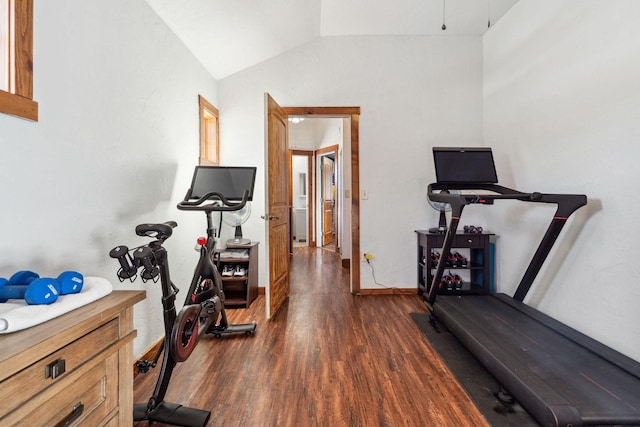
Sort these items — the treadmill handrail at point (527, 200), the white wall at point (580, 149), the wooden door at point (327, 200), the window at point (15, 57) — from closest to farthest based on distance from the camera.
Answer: the window at point (15, 57)
the white wall at point (580, 149)
the treadmill handrail at point (527, 200)
the wooden door at point (327, 200)

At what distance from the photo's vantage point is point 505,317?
7.22ft

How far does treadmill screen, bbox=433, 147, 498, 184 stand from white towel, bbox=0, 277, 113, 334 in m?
2.49

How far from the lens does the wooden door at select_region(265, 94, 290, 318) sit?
8.87 ft

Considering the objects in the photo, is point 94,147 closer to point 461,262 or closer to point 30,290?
point 30,290

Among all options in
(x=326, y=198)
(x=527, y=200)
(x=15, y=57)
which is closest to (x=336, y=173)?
(x=326, y=198)

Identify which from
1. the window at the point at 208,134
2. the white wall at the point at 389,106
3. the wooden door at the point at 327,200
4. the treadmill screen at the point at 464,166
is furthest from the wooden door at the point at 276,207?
the wooden door at the point at 327,200

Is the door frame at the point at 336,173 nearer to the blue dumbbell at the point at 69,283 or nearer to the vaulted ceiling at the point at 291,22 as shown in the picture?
the vaulted ceiling at the point at 291,22

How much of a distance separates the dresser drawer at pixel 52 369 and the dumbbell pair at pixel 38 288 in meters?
0.16

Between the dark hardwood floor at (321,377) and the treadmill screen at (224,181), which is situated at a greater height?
the treadmill screen at (224,181)

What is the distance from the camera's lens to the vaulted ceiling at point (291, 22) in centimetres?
246

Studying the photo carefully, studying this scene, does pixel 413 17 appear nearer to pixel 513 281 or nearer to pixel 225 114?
pixel 225 114

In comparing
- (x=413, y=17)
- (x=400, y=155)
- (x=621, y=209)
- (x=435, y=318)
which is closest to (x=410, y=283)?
(x=435, y=318)

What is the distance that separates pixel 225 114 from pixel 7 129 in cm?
248

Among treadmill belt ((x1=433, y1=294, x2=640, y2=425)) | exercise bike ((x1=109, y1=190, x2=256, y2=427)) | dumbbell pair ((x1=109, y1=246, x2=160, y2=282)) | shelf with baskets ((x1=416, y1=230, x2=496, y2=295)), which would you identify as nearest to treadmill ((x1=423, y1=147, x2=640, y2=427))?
treadmill belt ((x1=433, y1=294, x2=640, y2=425))
